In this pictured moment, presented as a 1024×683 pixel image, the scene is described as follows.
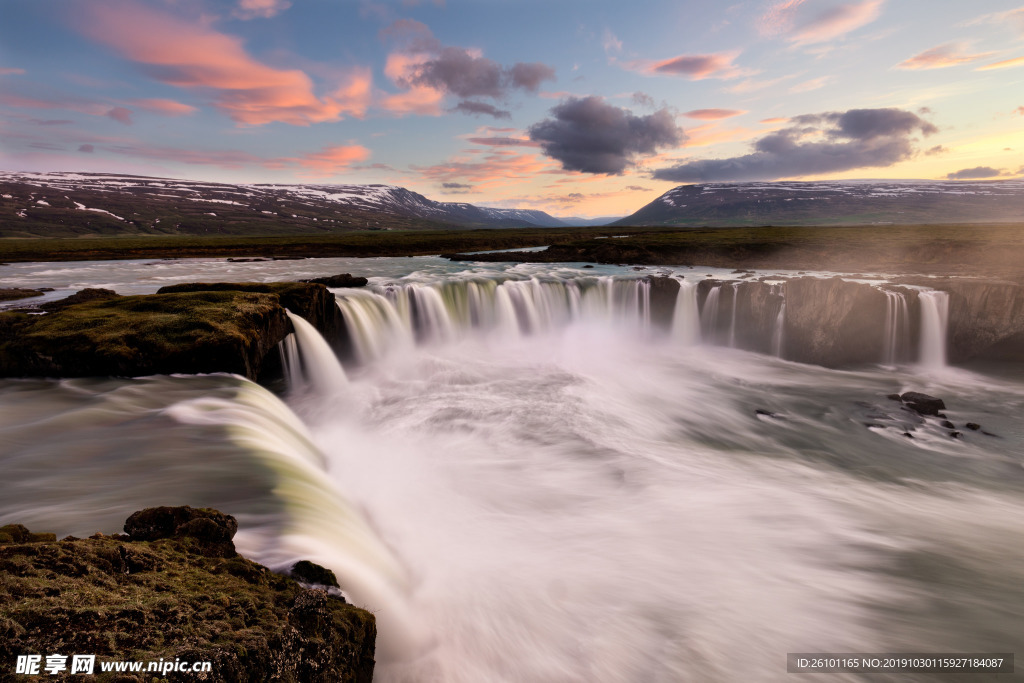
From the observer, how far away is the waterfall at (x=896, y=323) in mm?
23688

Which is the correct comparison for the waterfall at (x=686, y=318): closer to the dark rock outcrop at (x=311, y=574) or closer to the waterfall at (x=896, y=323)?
the waterfall at (x=896, y=323)

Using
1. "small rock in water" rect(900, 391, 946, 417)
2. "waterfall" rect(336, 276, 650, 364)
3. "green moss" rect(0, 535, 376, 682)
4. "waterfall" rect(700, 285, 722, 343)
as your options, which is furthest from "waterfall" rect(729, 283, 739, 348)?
"green moss" rect(0, 535, 376, 682)

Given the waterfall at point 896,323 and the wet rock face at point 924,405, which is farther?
the waterfall at point 896,323

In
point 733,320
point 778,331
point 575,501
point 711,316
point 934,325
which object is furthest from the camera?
point 711,316

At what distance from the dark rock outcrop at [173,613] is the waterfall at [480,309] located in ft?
56.4

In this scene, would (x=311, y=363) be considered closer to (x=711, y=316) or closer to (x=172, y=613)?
(x=172, y=613)

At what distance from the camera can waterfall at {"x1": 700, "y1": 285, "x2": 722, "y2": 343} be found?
91.4 feet

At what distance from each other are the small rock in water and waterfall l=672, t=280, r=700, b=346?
11.5 meters

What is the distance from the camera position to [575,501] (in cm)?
1066

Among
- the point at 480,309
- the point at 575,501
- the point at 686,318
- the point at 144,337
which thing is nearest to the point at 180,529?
the point at 575,501

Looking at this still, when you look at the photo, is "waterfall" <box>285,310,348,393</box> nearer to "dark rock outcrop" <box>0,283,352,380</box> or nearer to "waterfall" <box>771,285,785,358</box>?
"dark rock outcrop" <box>0,283,352,380</box>

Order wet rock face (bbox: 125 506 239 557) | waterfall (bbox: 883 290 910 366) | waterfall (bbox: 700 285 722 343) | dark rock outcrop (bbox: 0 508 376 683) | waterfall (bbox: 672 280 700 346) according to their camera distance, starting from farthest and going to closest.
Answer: waterfall (bbox: 672 280 700 346)
waterfall (bbox: 700 285 722 343)
waterfall (bbox: 883 290 910 366)
wet rock face (bbox: 125 506 239 557)
dark rock outcrop (bbox: 0 508 376 683)

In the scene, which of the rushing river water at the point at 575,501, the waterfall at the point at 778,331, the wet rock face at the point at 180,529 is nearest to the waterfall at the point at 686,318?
the waterfall at the point at 778,331

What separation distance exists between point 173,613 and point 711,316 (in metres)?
29.0
